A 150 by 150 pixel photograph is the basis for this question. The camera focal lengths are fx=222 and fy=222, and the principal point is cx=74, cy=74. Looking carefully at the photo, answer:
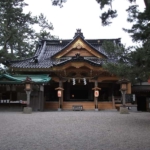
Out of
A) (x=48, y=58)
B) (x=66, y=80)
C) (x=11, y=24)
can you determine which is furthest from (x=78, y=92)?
(x=11, y=24)

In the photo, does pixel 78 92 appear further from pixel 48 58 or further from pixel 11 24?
pixel 11 24

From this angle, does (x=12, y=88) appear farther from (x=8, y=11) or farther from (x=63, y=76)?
(x=8, y=11)

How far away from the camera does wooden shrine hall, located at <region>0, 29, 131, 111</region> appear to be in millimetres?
17562

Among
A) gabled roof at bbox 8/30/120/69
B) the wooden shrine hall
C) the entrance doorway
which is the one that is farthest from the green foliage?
the entrance doorway

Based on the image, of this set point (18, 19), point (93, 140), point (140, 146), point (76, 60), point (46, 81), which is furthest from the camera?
point (18, 19)

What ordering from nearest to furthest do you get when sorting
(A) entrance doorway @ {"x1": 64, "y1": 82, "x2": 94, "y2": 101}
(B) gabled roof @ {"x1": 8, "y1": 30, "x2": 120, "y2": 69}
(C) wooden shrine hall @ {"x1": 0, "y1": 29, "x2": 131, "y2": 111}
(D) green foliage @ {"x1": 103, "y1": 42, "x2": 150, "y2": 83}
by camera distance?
(D) green foliage @ {"x1": 103, "y1": 42, "x2": 150, "y2": 83} < (C) wooden shrine hall @ {"x1": 0, "y1": 29, "x2": 131, "y2": 111} < (B) gabled roof @ {"x1": 8, "y1": 30, "x2": 120, "y2": 69} < (A) entrance doorway @ {"x1": 64, "y1": 82, "x2": 94, "y2": 101}

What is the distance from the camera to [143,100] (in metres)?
20.0

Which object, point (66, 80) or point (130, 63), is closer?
point (130, 63)

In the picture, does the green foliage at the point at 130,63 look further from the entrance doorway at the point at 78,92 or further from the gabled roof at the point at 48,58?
the entrance doorway at the point at 78,92

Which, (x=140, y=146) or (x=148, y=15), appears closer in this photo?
(x=140, y=146)

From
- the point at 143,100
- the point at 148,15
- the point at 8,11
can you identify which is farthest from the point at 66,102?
the point at 148,15

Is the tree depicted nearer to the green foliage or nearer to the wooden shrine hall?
the wooden shrine hall

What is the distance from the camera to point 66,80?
19703 millimetres

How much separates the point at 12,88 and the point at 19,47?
48.6 ft
